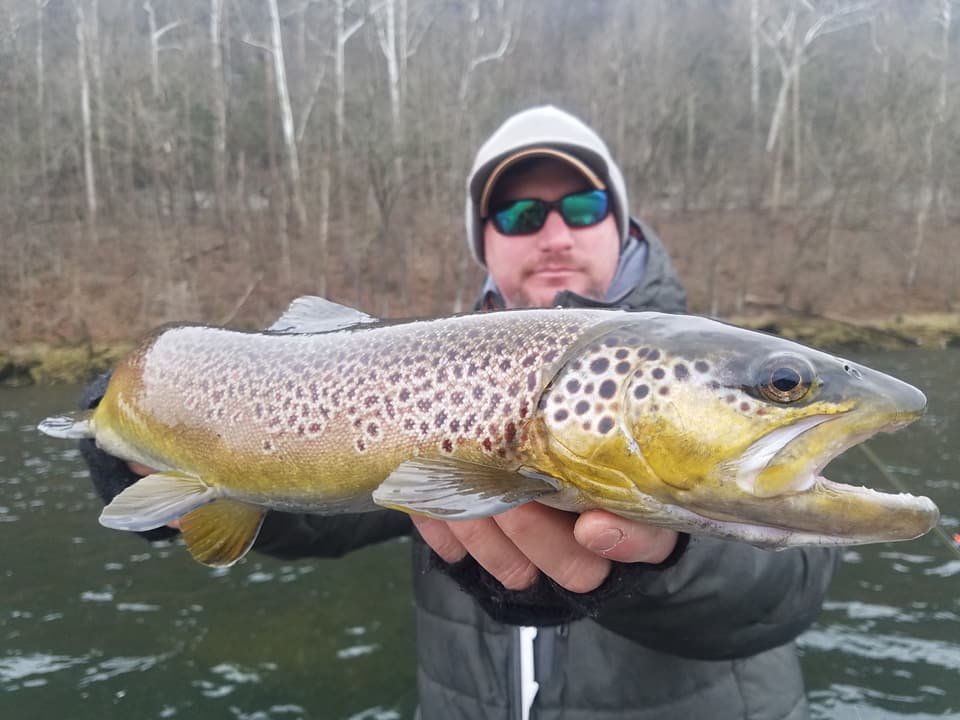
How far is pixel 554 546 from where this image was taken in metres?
1.31

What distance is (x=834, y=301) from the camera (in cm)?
1980

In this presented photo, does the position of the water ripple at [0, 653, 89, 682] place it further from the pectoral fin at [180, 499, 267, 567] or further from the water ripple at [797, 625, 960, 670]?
the water ripple at [797, 625, 960, 670]

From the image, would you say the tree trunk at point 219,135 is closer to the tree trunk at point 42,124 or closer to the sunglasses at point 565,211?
the tree trunk at point 42,124

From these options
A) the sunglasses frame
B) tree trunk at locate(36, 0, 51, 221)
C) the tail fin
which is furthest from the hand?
tree trunk at locate(36, 0, 51, 221)

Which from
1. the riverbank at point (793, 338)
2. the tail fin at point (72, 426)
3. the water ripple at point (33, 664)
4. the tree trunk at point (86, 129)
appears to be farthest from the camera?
the tree trunk at point (86, 129)

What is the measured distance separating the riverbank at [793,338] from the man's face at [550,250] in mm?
11659

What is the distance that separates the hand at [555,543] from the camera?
1.22 meters

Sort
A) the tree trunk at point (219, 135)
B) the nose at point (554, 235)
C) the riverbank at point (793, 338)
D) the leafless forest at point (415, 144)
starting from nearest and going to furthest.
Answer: the nose at point (554, 235)
the riverbank at point (793, 338)
the leafless forest at point (415, 144)
the tree trunk at point (219, 135)

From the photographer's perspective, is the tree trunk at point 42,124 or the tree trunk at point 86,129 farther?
the tree trunk at point 42,124

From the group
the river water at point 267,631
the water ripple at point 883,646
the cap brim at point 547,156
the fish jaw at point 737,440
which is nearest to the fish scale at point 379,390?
the fish jaw at point 737,440

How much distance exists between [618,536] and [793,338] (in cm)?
1554

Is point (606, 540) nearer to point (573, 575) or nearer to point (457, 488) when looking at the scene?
point (573, 575)

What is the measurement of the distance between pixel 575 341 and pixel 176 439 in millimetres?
1030

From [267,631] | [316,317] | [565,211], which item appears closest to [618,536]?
[316,317]
